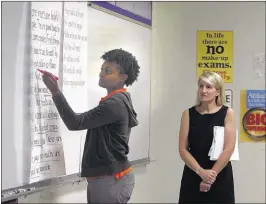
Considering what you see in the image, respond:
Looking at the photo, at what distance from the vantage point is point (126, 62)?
140 cm

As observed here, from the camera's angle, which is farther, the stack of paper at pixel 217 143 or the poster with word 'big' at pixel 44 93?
the poster with word 'big' at pixel 44 93

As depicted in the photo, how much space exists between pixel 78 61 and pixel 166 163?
2.02 ft

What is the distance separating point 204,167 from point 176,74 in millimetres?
414

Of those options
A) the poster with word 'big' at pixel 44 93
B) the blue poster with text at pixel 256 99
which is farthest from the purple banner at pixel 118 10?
the blue poster with text at pixel 256 99

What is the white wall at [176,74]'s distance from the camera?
1451 mm

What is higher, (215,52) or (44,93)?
(215,52)

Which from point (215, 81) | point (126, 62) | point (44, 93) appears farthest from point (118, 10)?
point (215, 81)

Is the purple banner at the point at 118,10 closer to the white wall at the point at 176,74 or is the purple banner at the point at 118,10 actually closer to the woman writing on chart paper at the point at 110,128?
the white wall at the point at 176,74

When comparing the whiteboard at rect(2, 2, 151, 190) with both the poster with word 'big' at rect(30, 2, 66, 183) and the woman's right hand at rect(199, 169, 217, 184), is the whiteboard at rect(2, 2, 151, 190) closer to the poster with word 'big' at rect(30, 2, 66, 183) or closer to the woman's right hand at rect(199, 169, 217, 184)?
the poster with word 'big' at rect(30, 2, 66, 183)

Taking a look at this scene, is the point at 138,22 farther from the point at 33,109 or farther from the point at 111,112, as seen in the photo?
the point at 33,109

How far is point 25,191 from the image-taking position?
1.54 meters

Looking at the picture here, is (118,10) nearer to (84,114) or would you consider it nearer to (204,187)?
(84,114)

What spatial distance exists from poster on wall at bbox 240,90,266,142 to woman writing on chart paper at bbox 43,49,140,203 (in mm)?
437

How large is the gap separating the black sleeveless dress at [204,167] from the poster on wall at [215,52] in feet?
0.47
